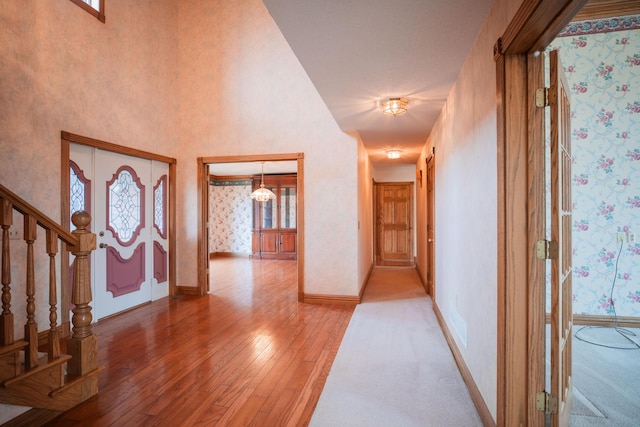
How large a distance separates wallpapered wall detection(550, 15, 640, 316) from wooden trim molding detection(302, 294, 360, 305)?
8.07 ft

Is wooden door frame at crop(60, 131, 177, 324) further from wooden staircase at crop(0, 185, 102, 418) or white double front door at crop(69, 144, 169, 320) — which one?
wooden staircase at crop(0, 185, 102, 418)

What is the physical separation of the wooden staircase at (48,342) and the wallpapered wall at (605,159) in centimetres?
444

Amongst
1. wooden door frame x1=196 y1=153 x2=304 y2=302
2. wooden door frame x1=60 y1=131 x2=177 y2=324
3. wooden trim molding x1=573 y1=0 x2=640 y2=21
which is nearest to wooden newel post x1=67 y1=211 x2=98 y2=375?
wooden door frame x1=60 y1=131 x2=177 y2=324

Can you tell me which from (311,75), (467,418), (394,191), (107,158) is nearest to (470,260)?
(467,418)

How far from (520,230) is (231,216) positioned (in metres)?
8.86

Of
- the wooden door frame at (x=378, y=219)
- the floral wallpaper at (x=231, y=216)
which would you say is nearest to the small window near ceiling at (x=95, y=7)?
the floral wallpaper at (x=231, y=216)

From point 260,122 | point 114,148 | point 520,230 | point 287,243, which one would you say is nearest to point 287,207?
point 287,243

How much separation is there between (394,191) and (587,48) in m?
5.11

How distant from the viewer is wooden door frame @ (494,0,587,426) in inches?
59.9

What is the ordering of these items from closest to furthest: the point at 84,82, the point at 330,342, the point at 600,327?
the point at 330,342
the point at 600,327
the point at 84,82

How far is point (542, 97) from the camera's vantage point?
153cm

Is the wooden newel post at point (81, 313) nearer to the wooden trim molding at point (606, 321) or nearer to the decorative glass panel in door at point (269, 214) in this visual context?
the wooden trim molding at point (606, 321)

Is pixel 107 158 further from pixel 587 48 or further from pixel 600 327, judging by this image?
pixel 600 327

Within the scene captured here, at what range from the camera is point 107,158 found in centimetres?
399
